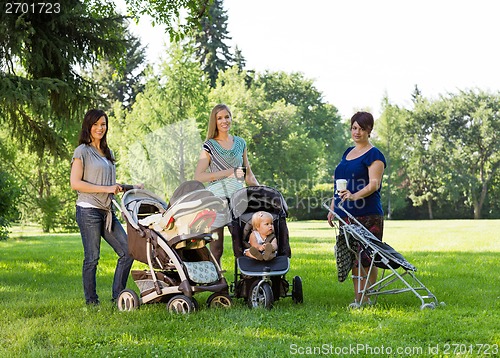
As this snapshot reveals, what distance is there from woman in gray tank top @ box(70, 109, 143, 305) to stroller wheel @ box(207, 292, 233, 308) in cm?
95

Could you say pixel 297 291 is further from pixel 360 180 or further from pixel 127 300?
pixel 127 300

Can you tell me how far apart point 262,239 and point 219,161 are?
2.74 ft

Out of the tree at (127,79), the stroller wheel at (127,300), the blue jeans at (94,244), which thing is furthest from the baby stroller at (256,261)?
the tree at (127,79)

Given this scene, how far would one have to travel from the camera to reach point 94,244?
596 cm

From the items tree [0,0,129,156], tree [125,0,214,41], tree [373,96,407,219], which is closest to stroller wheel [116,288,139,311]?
tree [0,0,129,156]

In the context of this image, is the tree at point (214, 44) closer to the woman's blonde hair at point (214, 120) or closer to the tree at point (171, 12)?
the tree at point (171, 12)

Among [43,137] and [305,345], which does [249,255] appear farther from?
[43,137]

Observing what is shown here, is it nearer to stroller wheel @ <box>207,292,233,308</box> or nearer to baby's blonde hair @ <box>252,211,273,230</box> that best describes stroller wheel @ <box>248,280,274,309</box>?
stroller wheel @ <box>207,292,233,308</box>

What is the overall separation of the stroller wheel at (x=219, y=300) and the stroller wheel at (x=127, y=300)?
64 cm

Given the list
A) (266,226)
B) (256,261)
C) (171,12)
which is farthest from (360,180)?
(171,12)

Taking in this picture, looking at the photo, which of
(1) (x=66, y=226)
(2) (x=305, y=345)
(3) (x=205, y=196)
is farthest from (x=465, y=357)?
(1) (x=66, y=226)

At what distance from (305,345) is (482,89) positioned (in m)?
47.4

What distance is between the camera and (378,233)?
5.87 meters

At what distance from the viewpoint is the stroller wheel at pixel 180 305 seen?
542cm
